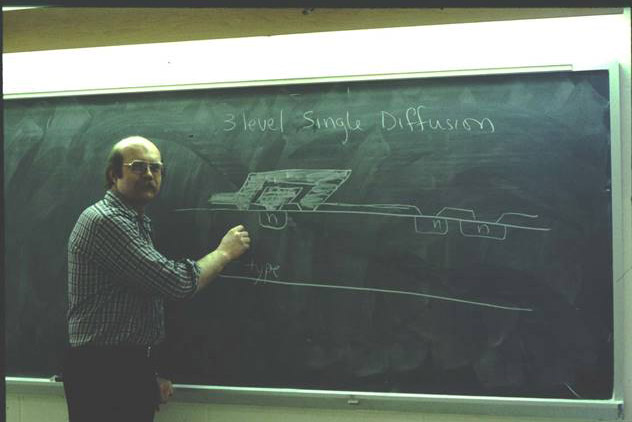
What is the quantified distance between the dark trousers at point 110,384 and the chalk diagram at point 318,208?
470 millimetres

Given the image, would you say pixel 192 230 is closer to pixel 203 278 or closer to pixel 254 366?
pixel 203 278

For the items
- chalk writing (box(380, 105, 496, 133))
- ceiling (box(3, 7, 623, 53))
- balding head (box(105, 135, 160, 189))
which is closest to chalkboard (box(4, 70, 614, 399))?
chalk writing (box(380, 105, 496, 133))

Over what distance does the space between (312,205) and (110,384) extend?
2.97 ft

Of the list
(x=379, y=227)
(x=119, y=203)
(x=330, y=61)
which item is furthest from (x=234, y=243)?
(x=330, y=61)

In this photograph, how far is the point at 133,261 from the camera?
1890mm

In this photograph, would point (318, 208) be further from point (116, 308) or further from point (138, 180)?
point (116, 308)

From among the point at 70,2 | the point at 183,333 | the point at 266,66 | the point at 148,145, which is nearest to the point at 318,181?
the point at 266,66

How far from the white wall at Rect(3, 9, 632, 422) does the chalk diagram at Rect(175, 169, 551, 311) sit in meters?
0.36

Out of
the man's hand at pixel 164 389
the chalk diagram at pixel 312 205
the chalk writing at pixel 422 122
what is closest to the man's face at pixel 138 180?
the chalk diagram at pixel 312 205

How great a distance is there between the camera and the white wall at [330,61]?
6.38 ft

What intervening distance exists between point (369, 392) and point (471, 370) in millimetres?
361

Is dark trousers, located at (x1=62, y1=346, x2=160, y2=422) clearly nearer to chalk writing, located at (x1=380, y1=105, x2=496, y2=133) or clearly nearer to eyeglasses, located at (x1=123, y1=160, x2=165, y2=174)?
eyeglasses, located at (x1=123, y1=160, x2=165, y2=174)

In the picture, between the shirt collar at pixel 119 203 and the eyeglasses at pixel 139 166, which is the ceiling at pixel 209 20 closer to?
the eyeglasses at pixel 139 166

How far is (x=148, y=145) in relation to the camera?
2086 mm
